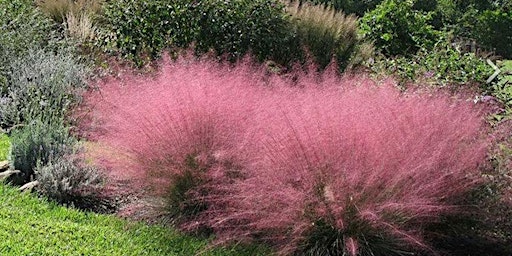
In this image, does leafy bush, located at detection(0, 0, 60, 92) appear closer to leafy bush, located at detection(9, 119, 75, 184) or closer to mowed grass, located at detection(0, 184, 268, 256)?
leafy bush, located at detection(9, 119, 75, 184)

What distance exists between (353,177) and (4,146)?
12.8 ft

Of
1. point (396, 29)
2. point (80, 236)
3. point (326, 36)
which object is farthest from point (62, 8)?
point (80, 236)

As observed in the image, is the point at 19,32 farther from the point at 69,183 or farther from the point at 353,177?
the point at 353,177

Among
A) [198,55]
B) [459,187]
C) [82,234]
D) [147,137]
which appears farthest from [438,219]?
[198,55]

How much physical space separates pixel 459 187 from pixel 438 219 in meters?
0.27

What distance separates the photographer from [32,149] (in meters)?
5.53

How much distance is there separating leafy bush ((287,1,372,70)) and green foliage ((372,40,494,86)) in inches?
89.6

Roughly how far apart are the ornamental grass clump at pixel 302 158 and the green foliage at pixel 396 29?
528cm

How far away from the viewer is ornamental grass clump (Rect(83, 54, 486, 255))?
3.94 meters

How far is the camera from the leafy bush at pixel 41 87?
659cm

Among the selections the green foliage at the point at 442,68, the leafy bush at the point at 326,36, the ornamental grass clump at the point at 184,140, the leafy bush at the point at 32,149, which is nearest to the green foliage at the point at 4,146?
the leafy bush at the point at 32,149

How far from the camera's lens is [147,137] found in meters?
4.71

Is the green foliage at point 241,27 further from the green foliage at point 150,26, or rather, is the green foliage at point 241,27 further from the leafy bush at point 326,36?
the leafy bush at point 326,36

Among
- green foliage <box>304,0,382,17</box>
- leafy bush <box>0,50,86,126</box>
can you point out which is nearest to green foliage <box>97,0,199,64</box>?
leafy bush <box>0,50,86,126</box>
